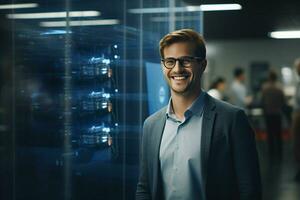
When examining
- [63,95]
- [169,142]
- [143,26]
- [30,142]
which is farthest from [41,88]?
[169,142]

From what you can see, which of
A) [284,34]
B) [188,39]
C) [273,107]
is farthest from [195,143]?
[284,34]

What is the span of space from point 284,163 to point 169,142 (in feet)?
22.4

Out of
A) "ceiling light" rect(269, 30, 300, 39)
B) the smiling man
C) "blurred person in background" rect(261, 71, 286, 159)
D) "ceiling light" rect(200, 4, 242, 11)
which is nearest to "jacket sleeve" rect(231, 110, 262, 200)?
the smiling man

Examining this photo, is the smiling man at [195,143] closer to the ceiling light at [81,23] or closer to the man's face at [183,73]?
the man's face at [183,73]

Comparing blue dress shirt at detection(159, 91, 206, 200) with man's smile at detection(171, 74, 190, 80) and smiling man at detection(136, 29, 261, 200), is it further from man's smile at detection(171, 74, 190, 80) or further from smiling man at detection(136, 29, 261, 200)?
man's smile at detection(171, 74, 190, 80)

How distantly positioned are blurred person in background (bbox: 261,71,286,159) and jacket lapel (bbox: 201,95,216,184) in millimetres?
6831

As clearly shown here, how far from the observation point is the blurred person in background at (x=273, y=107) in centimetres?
871

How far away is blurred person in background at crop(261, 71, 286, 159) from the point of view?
28.6 ft

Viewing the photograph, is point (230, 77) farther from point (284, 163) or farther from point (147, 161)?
point (147, 161)

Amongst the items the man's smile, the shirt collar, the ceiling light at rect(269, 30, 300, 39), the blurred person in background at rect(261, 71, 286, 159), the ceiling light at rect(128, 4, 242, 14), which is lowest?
the blurred person in background at rect(261, 71, 286, 159)

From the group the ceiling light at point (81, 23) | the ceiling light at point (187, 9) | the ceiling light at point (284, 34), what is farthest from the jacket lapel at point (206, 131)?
the ceiling light at point (284, 34)

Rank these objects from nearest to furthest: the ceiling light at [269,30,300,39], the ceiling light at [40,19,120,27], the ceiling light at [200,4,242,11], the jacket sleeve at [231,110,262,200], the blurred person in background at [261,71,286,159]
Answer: the jacket sleeve at [231,110,262,200]
the ceiling light at [40,19,120,27]
the ceiling light at [200,4,242,11]
the blurred person in background at [261,71,286,159]
the ceiling light at [269,30,300,39]

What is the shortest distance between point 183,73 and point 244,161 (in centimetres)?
43

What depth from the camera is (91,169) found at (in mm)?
3553
